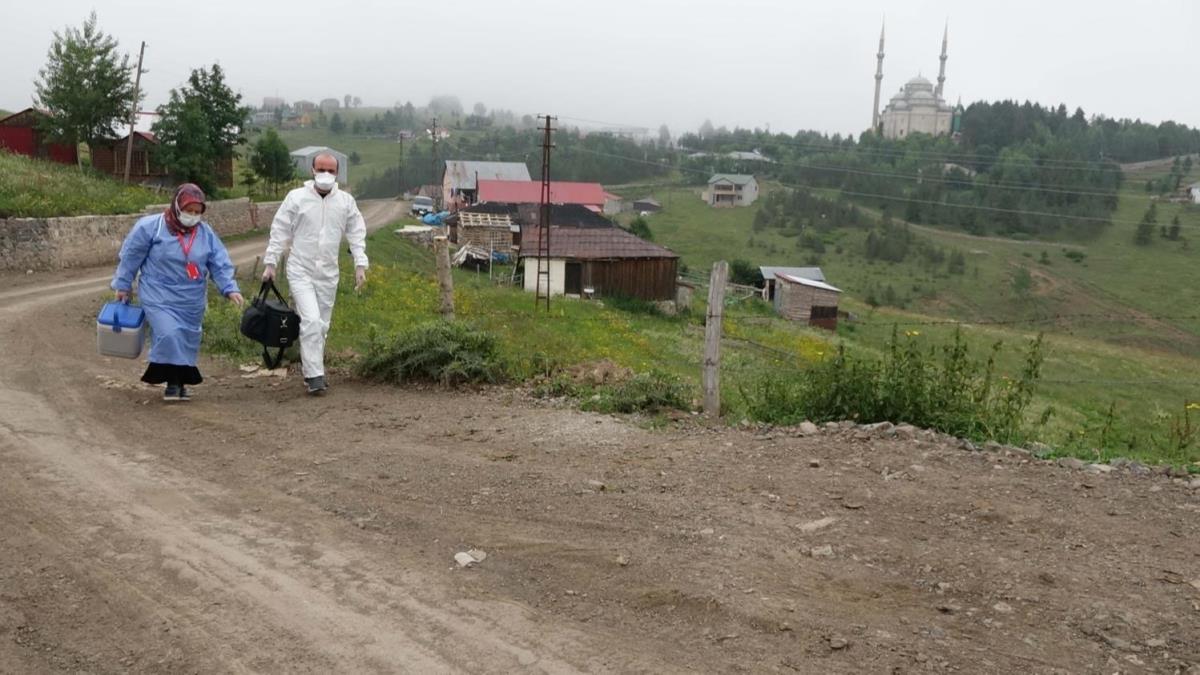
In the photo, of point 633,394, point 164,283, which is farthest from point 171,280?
point 633,394

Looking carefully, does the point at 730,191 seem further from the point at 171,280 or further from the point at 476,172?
the point at 171,280

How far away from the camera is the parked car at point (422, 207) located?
2583 inches

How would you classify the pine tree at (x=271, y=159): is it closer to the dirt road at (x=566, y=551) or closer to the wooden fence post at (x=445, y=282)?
the wooden fence post at (x=445, y=282)

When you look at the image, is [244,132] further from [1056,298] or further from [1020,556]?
[1056,298]

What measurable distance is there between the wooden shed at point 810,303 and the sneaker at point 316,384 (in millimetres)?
43781

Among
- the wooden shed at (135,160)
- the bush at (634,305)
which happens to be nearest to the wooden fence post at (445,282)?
the bush at (634,305)

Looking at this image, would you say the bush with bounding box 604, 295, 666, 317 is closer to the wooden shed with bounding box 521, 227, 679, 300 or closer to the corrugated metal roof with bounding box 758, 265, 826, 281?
the wooden shed with bounding box 521, 227, 679, 300

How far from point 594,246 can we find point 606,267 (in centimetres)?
114

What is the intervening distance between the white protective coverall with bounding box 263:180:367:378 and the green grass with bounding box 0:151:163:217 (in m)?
14.4

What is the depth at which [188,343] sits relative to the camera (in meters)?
7.65

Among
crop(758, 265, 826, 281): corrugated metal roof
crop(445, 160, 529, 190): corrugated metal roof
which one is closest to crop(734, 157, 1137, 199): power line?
crop(445, 160, 529, 190): corrugated metal roof

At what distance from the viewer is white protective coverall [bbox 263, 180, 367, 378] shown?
7980 mm

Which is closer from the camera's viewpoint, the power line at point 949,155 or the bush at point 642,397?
the bush at point 642,397

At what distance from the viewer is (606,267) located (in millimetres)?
41719
